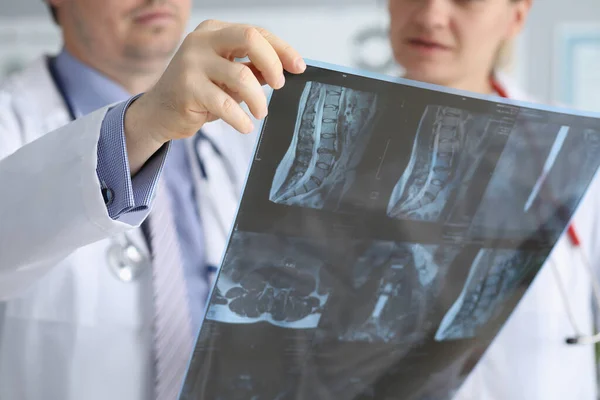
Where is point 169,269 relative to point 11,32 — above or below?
below

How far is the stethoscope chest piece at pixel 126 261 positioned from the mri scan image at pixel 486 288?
39 centimetres

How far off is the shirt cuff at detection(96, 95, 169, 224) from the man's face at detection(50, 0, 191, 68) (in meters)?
0.45

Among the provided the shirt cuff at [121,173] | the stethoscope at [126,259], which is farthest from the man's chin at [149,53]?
the shirt cuff at [121,173]

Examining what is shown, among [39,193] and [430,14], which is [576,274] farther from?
[39,193]

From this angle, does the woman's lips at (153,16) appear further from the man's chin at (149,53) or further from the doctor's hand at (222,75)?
the doctor's hand at (222,75)

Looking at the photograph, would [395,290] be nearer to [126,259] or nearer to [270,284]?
[270,284]

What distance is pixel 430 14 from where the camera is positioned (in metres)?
0.88

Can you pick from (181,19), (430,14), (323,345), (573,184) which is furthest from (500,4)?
(323,345)

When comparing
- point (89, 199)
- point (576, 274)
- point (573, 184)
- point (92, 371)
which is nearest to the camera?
point (89, 199)

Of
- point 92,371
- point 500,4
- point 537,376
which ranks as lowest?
point 537,376

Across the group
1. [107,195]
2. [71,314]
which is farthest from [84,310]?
[107,195]

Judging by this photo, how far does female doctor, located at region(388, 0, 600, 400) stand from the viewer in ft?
2.89

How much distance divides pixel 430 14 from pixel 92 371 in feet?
2.13

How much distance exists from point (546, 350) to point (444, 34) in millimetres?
462
